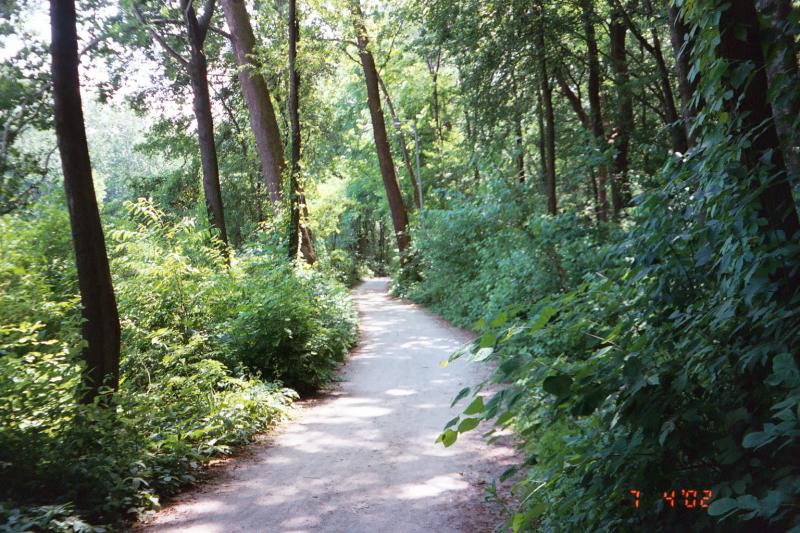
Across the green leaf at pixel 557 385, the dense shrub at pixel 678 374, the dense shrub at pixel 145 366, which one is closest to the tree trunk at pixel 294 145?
the dense shrub at pixel 145 366

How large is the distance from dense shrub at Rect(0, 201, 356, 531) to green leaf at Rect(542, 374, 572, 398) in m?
3.67

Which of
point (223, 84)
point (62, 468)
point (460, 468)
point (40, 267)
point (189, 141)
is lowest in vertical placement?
point (460, 468)

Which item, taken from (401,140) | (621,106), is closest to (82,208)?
(621,106)

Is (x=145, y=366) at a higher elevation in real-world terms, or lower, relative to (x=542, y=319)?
lower

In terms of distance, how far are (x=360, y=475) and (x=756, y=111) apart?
473cm

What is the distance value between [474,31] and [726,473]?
12.0 m

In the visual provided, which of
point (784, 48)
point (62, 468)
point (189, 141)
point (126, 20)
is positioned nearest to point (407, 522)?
point (62, 468)

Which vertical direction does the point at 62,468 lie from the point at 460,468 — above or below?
above

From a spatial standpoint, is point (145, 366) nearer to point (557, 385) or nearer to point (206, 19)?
point (557, 385)

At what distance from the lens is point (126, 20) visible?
10.4 m

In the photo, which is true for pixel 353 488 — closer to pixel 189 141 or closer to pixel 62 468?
pixel 62 468

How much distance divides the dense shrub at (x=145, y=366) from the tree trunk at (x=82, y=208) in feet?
0.79

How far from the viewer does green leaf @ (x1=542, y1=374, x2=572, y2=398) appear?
2.32 meters

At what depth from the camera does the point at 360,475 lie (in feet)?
19.1
